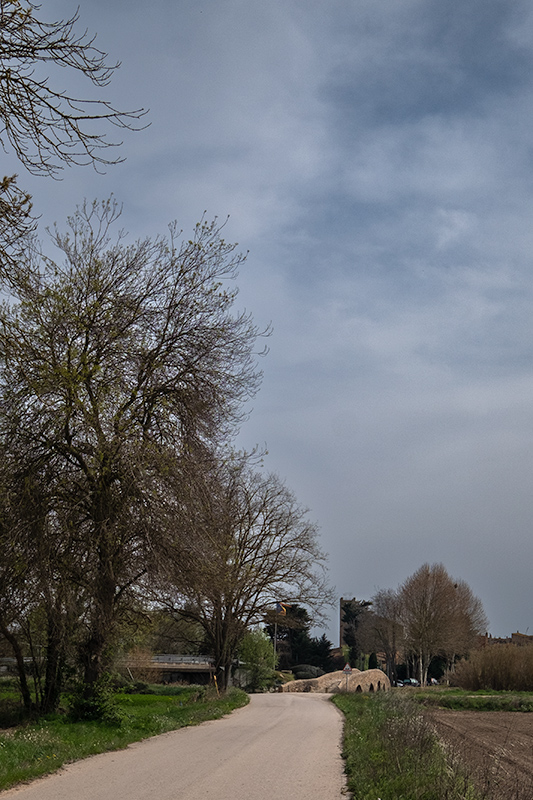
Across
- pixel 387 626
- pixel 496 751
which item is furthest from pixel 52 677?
pixel 387 626

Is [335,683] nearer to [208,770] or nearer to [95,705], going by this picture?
[95,705]

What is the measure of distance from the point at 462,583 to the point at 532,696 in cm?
3728

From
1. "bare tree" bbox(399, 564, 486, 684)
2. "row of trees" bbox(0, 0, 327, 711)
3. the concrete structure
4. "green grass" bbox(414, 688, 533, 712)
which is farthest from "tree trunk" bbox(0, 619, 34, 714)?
"bare tree" bbox(399, 564, 486, 684)

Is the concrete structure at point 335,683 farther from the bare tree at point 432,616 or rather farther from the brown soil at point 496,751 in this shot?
the brown soil at point 496,751

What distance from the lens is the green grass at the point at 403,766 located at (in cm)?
817

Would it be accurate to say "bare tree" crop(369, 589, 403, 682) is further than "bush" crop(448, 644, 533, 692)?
Yes

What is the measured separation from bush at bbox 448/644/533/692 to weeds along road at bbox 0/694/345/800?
30.9m

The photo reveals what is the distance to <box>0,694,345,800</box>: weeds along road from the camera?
30.1ft

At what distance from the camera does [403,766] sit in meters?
10.1

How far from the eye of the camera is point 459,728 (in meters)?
23.1

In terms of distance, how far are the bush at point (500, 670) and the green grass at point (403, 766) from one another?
1312 inches

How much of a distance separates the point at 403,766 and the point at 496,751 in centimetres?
706

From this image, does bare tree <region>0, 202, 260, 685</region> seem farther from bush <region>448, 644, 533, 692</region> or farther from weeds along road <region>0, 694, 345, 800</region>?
bush <region>448, 644, 533, 692</region>

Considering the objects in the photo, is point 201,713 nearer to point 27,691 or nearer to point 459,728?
point 27,691
